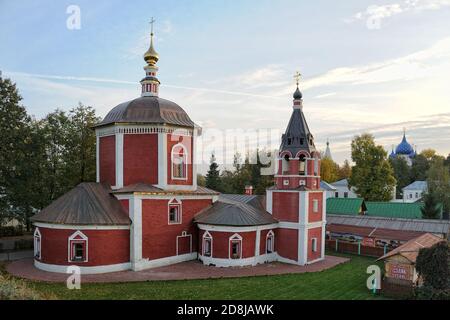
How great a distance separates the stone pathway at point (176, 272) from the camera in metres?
16.6

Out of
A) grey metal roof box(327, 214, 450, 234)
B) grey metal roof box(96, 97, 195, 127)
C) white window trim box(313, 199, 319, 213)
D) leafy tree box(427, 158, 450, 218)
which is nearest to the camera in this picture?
grey metal roof box(96, 97, 195, 127)

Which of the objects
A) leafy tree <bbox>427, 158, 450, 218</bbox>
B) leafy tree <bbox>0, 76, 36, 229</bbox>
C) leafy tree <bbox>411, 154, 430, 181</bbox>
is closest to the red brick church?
leafy tree <bbox>0, 76, 36, 229</bbox>

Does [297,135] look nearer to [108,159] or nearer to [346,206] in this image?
[108,159]

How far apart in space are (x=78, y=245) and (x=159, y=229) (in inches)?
161

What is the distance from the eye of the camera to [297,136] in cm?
2188

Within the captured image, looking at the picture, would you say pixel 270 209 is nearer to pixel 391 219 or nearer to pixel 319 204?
pixel 319 204

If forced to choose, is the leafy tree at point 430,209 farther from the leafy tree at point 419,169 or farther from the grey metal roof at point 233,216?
the leafy tree at point 419,169

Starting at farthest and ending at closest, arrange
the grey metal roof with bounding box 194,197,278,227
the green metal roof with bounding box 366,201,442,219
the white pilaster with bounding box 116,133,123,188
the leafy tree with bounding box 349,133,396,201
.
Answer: the leafy tree with bounding box 349,133,396,201 → the green metal roof with bounding box 366,201,442,219 → the white pilaster with bounding box 116,133,123,188 → the grey metal roof with bounding box 194,197,278,227

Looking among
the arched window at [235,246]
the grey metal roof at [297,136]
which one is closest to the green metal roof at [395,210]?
the grey metal roof at [297,136]

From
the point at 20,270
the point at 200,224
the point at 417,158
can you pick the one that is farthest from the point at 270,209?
the point at 417,158

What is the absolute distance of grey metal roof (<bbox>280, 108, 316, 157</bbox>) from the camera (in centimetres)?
2169

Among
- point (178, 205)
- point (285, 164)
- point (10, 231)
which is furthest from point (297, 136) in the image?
point (10, 231)

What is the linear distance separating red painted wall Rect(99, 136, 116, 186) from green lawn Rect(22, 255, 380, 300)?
7099 mm

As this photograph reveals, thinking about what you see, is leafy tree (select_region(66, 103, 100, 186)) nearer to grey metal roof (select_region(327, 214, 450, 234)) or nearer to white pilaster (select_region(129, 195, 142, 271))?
white pilaster (select_region(129, 195, 142, 271))
